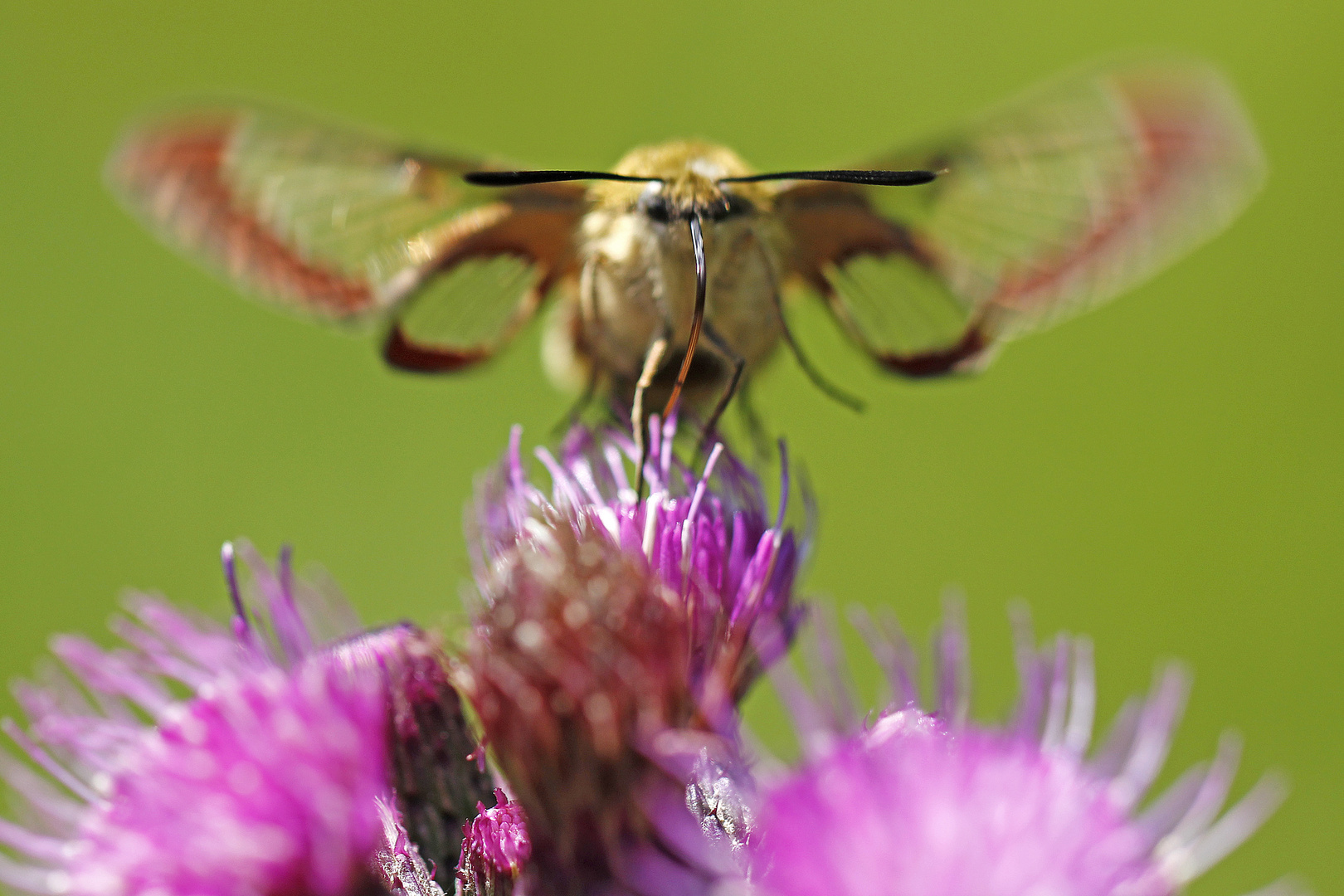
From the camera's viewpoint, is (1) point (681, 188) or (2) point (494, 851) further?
(1) point (681, 188)

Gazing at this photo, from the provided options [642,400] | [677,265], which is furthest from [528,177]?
[642,400]

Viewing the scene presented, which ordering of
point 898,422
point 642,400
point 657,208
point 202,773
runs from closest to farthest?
point 202,773 < point 657,208 < point 642,400 < point 898,422

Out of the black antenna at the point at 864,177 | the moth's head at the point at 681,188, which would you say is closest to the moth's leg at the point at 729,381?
the moth's head at the point at 681,188

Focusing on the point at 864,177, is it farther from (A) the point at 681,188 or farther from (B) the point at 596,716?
(B) the point at 596,716

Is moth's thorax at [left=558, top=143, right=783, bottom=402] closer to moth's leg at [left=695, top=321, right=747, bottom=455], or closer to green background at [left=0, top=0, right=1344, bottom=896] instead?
moth's leg at [left=695, top=321, right=747, bottom=455]

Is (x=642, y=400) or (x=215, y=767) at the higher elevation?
(x=642, y=400)

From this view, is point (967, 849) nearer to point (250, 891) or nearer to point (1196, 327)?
point (250, 891)

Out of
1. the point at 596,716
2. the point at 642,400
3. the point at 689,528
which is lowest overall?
the point at 596,716
